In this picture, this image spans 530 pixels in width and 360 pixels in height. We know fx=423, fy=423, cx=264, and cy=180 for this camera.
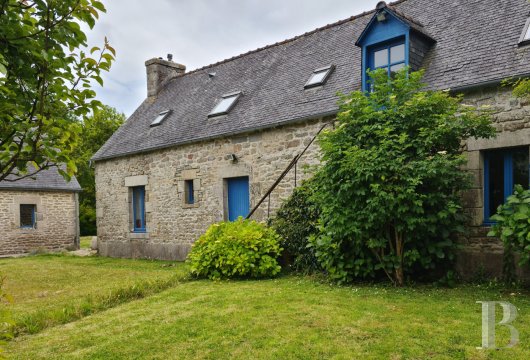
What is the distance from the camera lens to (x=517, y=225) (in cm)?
564

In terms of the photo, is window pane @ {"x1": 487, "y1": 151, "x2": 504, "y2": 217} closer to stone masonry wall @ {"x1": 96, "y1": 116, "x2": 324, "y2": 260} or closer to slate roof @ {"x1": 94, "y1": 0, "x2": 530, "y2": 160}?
slate roof @ {"x1": 94, "y1": 0, "x2": 530, "y2": 160}

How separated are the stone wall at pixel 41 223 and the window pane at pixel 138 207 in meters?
6.51

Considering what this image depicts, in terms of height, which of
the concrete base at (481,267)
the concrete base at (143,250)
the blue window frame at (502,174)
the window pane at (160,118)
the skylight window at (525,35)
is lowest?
the concrete base at (143,250)

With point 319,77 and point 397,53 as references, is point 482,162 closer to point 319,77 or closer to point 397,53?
point 397,53

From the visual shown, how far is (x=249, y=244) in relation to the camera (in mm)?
8250

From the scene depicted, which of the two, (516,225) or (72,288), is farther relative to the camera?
(72,288)

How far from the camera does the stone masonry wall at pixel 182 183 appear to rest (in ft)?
33.0

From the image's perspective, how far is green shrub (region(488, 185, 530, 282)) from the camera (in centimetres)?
558

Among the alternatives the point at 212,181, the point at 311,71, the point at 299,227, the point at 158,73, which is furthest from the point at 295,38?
the point at 299,227

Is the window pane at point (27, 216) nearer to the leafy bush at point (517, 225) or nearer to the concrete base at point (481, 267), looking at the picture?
the concrete base at point (481, 267)

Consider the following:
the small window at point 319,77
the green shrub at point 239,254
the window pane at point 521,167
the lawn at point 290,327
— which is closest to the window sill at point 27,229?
the green shrub at point 239,254

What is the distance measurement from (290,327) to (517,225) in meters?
3.37

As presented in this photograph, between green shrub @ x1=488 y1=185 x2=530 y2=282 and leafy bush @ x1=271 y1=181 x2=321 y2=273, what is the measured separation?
3.11 m

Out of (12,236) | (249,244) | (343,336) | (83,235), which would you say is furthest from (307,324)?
(83,235)
